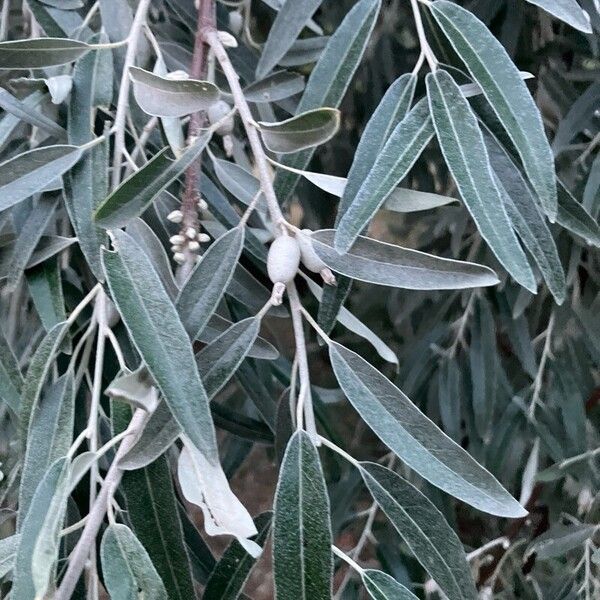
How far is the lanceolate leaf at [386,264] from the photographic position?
0.43 meters

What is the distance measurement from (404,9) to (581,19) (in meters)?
0.72

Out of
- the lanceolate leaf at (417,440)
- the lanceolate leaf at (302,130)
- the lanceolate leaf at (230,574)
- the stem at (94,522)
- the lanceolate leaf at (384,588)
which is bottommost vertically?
the lanceolate leaf at (230,574)

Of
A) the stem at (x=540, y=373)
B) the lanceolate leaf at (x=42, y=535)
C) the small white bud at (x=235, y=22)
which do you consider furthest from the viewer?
the stem at (x=540, y=373)

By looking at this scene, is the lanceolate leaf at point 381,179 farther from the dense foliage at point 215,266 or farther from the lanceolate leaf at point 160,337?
the lanceolate leaf at point 160,337

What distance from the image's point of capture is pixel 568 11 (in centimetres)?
45

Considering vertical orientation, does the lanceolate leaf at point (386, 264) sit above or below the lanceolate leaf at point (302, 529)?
above

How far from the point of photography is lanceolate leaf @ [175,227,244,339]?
429 millimetres

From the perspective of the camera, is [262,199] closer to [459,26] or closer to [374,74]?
[459,26]

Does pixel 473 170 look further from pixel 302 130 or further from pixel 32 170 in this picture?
pixel 32 170

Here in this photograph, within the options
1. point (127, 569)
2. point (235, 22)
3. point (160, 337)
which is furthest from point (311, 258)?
point (235, 22)

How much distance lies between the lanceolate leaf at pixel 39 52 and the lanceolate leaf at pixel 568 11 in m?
0.31

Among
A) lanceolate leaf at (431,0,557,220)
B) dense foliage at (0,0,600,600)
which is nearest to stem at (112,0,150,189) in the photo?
dense foliage at (0,0,600,600)

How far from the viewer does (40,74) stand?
571mm

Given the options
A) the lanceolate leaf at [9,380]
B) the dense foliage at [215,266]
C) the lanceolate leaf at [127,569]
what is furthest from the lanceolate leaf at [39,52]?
the lanceolate leaf at [127,569]
